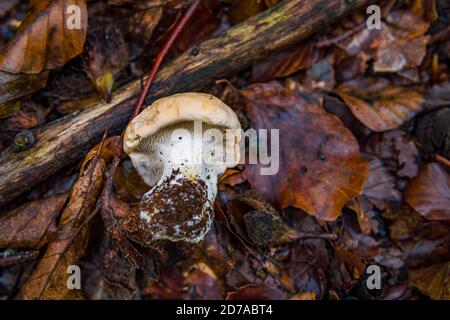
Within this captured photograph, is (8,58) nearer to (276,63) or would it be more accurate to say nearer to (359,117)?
(276,63)

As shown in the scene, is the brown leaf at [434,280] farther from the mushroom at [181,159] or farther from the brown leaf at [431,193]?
the mushroom at [181,159]

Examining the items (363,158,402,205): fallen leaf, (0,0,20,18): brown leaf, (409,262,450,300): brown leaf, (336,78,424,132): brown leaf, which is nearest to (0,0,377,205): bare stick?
(336,78,424,132): brown leaf

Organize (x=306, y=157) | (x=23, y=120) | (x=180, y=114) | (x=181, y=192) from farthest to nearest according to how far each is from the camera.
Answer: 1. (x=306, y=157)
2. (x=23, y=120)
3. (x=181, y=192)
4. (x=180, y=114)

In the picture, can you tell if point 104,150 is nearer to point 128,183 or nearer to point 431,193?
point 128,183

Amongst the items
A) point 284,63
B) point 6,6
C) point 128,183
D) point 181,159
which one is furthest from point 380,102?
point 6,6

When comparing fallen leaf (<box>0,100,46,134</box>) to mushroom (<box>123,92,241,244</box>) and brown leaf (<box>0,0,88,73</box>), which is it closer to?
brown leaf (<box>0,0,88,73</box>)

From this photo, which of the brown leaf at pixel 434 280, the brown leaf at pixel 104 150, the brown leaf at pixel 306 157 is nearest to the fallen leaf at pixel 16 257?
the brown leaf at pixel 104 150

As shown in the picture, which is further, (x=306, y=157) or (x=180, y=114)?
(x=306, y=157)
